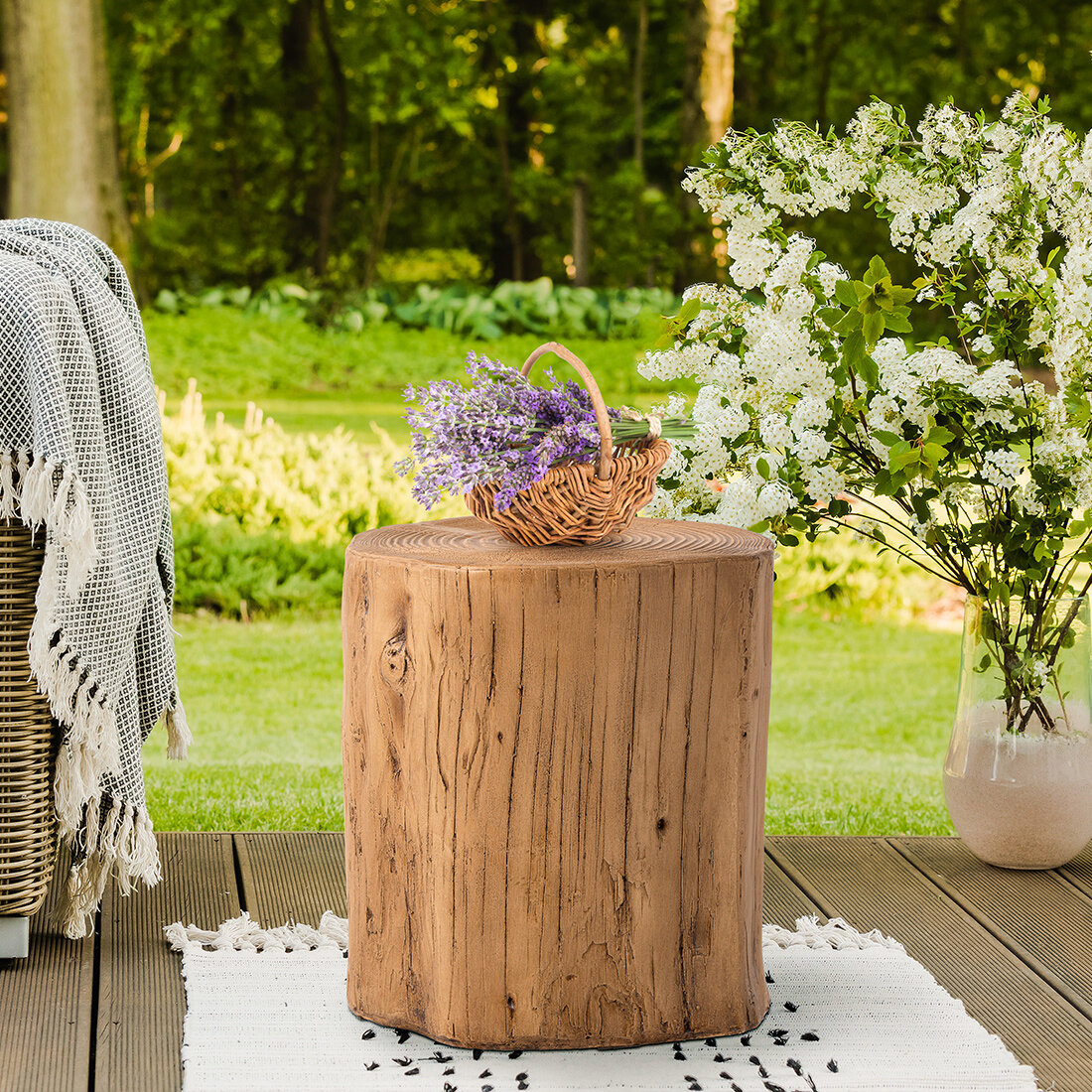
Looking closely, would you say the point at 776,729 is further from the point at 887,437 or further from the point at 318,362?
the point at 318,362

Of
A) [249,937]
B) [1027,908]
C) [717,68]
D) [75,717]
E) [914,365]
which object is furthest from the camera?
[717,68]

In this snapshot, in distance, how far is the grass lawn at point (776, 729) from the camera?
3.05 metres

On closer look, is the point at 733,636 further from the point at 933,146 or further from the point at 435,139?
the point at 435,139

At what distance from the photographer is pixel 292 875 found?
246cm

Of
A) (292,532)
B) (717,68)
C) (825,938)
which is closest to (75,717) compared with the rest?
(825,938)

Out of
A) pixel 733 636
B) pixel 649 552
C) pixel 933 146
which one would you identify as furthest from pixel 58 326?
pixel 933 146

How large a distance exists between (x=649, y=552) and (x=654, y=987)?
1.87 feet

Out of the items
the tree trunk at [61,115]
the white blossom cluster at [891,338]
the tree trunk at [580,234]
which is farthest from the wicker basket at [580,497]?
the tree trunk at [580,234]

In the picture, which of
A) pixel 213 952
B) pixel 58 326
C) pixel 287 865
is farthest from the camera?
pixel 287 865

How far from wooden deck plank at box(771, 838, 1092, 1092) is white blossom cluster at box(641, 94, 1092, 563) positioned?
2.13 ft

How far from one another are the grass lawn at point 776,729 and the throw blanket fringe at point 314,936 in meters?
0.69

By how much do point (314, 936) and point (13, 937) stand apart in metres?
0.44

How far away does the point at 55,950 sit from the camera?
210cm

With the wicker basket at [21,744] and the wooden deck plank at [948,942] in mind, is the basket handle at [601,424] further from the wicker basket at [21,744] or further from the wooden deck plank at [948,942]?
the wooden deck plank at [948,942]
